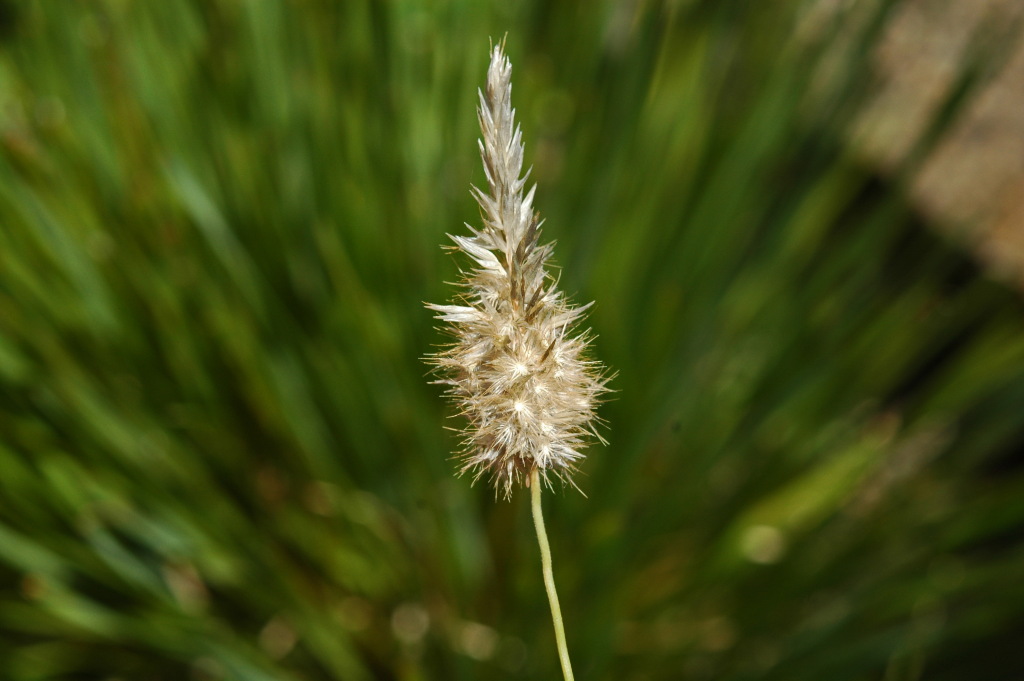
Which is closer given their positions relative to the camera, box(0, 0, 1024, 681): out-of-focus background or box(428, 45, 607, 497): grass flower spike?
box(428, 45, 607, 497): grass flower spike

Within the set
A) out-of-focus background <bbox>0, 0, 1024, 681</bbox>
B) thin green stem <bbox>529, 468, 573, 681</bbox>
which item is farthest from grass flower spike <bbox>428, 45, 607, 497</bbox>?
out-of-focus background <bbox>0, 0, 1024, 681</bbox>

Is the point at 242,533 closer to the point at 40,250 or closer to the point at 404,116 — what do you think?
the point at 40,250

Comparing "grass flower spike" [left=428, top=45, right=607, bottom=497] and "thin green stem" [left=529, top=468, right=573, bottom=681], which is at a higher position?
"grass flower spike" [left=428, top=45, right=607, bottom=497]

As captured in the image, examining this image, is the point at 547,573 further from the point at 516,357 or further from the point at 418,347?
the point at 418,347

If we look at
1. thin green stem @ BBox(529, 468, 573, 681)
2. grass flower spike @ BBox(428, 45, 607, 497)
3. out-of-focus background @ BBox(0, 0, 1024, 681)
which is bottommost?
thin green stem @ BBox(529, 468, 573, 681)

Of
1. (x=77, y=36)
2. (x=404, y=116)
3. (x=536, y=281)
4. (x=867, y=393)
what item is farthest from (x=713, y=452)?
(x=77, y=36)

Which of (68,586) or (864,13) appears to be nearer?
(68,586)

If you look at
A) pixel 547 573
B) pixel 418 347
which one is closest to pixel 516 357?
pixel 547 573

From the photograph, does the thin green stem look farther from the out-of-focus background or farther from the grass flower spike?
the out-of-focus background

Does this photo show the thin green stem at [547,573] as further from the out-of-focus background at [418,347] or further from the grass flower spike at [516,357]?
the out-of-focus background at [418,347]
